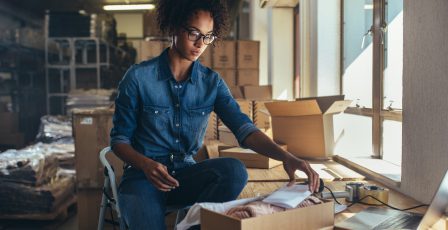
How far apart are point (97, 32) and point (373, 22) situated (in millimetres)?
5337

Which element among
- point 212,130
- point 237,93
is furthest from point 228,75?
point 212,130

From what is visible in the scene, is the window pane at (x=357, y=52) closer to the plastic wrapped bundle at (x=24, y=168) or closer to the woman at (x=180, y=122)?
the woman at (x=180, y=122)

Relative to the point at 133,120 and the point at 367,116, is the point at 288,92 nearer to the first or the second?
the point at 367,116

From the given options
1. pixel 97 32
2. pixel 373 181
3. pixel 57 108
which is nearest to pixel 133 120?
pixel 373 181

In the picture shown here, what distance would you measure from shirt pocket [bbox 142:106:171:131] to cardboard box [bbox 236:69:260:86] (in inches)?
128

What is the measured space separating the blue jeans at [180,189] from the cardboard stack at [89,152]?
4.78 ft

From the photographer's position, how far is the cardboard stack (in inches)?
119

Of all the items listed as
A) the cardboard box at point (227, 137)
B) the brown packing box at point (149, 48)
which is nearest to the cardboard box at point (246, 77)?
the brown packing box at point (149, 48)

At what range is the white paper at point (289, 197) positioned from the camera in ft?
4.06

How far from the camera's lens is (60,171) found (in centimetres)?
424

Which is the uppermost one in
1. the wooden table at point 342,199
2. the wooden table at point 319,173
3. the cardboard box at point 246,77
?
the cardboard box at point 246,77

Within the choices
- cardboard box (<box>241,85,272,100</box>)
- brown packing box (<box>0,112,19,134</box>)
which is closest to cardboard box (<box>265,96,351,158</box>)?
cardboard box (<box>241,85,272,100</box>)

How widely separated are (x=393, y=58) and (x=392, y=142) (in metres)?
0.47

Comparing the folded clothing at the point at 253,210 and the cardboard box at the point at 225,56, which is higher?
the cardboard box at the point at 225,56
